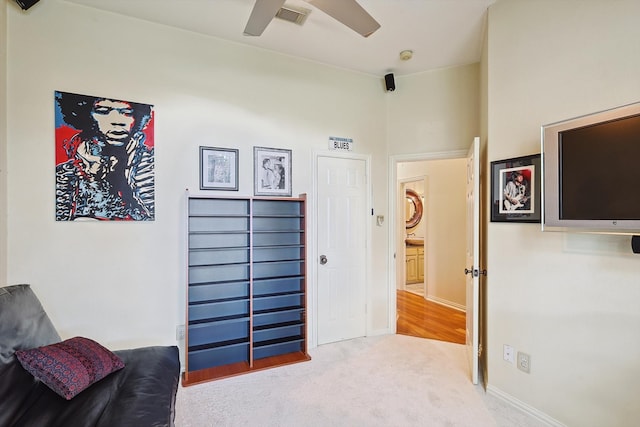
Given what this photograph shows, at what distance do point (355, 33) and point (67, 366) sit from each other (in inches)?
123

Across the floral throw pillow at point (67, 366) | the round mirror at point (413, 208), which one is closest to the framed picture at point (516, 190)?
the floral throw pillow at point (67, 366)

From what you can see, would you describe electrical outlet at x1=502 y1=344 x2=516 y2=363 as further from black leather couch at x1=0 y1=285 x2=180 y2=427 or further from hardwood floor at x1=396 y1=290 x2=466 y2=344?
black leather couch at x1=0 y1=285 x2=180 y2=427

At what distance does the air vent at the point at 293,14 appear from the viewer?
2.44 meters

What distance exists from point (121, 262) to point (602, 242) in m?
3.37

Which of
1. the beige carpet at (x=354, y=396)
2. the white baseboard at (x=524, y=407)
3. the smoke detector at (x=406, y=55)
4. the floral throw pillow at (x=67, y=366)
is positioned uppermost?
the smoke detector at (x=406, y=55)

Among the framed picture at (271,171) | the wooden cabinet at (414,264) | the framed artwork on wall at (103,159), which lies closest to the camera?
the framed artwork on wall at (103,159)

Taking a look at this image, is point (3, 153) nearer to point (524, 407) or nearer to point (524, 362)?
point (524, 362)

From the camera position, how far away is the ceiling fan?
1830mm

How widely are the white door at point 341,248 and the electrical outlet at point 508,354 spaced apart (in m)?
1.54

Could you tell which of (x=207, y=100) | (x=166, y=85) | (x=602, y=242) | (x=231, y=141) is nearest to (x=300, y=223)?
(x=231, y=141)

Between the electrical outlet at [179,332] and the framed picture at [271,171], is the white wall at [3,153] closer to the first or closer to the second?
the electrical outlet at [179,332]

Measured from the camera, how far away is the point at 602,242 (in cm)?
177

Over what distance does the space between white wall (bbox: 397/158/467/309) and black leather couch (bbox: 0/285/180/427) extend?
4.12 meters

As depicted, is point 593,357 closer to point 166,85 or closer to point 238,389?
point 238,389
